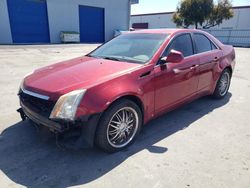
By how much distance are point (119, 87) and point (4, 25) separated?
63.8 ft

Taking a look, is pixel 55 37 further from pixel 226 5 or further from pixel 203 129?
pixel 226 5

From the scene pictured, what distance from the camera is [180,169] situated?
275cm

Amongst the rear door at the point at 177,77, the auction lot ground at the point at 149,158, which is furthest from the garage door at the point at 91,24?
the rear door at the point at 177,77

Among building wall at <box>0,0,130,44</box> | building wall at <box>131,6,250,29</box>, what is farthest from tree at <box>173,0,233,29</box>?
building wall at <box>0,0,130,44</box>

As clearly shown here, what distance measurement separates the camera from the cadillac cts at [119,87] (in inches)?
104

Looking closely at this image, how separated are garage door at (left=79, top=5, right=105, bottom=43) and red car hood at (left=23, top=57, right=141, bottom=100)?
72.2 feet

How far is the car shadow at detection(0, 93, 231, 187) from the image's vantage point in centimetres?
257

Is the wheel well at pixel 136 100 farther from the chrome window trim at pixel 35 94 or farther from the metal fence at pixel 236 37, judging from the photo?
the metal fence at pixel 236 37

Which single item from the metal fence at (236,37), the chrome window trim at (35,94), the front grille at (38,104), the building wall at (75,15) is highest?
the building wall at (75,15)

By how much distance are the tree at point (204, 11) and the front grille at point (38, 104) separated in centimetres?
3185

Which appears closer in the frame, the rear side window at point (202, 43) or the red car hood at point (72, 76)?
the red car hood at point (72, 76)

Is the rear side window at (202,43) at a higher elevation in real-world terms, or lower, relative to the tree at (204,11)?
lower

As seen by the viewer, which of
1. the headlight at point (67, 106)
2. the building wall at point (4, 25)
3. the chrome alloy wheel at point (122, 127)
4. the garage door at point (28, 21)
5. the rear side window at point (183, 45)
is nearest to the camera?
the headlight at point (67, 106)

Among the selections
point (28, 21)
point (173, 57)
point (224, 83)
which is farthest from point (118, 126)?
point (28, 21)
